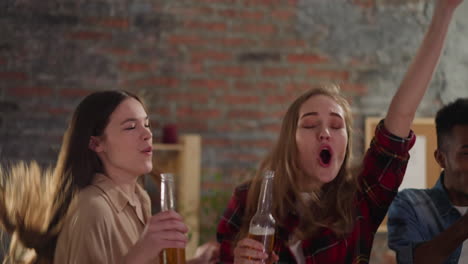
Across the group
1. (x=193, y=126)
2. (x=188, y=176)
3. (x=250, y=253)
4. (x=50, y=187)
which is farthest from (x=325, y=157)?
(x=193, y=126)

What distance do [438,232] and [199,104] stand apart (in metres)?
2.48

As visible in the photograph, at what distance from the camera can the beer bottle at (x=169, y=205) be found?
109 centimetres

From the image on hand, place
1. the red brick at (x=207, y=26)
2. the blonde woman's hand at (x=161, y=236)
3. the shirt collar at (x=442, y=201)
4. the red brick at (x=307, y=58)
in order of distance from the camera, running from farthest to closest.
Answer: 1. the red brick at (x=307, y=58)
2. the red brick at (x=207, y=26)
3. the shirt collar at (x=442, y=201)
4. the blonde woman's hand at (x=161, y=236)

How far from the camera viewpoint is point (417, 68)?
1.30m

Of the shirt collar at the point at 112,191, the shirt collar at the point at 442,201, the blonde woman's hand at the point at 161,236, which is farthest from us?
the shirt collar at the point at 442,201

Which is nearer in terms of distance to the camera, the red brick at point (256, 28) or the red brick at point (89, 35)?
the red brick at point (89, 35)

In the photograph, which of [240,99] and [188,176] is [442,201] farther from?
[240,99]

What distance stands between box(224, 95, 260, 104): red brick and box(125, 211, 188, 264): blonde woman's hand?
2.82m

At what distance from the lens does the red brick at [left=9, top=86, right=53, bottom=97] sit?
3.64 meters

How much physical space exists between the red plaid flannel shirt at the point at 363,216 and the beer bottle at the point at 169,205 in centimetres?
28

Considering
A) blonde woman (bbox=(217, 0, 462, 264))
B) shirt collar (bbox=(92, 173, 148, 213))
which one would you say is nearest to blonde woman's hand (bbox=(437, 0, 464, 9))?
blonde woman (bbox=(217, 0, 462, 264))

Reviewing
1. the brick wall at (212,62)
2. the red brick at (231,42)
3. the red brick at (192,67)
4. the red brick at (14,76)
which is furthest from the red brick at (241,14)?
the red brick at (14,76)

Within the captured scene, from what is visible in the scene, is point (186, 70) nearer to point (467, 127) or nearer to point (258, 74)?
point (258, 74)

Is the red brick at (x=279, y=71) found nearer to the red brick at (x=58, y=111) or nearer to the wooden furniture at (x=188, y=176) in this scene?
the wooden furniture at (x=188, y=176)
